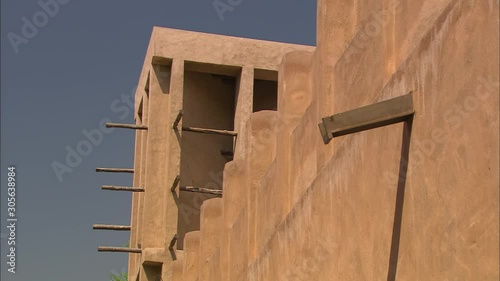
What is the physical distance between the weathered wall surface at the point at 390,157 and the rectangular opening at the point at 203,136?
9415mm

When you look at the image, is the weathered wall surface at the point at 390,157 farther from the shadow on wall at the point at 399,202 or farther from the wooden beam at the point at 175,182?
the wooden beam at the point at 175,182

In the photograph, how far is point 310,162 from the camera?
27.5 feet

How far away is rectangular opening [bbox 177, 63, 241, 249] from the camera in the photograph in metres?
19.7

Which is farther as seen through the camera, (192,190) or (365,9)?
(192,190)

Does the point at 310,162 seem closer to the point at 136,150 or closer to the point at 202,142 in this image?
the point at 202,142

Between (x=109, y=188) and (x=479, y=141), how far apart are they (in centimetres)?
1595

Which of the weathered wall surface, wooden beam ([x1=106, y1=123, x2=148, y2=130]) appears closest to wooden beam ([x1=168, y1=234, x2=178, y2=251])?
wooden beam ([x1=106, y1=123, x2=148, y2=130])

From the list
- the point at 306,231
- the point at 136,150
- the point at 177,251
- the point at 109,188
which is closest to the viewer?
the point at 306,231

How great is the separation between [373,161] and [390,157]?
316 mm

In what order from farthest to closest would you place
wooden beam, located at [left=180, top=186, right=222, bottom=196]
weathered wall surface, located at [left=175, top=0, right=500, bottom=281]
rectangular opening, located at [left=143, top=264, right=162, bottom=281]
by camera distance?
rectangular opening, located at [left=143, top=264, right=162, bottom=281]
wooden beam, located at [left=180, top=186, right=222, bottom=196]
weathered wall surface, located at [left=175, top=0, right=500, bottom=281]

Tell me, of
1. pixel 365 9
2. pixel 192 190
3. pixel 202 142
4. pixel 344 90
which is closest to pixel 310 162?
pixel 344 90

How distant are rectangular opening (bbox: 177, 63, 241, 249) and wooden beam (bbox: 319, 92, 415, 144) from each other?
44.5 feet

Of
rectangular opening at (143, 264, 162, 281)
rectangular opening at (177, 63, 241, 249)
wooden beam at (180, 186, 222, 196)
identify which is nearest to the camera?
wooden beam at (180, 186, 222, 196)

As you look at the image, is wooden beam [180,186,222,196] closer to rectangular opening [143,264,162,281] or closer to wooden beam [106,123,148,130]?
rectangular opening [143,264,162,281]
